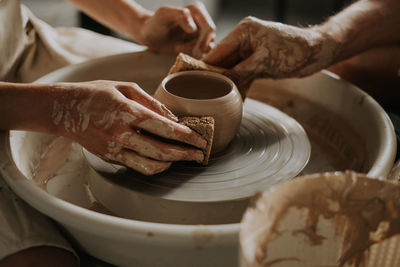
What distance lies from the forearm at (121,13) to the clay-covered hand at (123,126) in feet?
2.57

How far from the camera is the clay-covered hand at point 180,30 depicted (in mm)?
1626

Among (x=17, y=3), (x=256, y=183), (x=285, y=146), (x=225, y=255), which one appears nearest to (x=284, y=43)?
(x=285, y=146)

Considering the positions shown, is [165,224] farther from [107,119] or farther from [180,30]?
[180,30]

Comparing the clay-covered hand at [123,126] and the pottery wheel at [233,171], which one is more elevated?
the clay-covered hand at [123,126]

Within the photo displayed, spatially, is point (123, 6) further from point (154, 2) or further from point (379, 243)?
point (154, 2)

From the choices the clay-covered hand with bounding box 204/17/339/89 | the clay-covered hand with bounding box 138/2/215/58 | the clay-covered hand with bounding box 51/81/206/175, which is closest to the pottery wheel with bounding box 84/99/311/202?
the clay-covered hand with bounding box 51/81/206/175

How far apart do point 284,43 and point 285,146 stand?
0.33 meters

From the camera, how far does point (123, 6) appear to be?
184cm

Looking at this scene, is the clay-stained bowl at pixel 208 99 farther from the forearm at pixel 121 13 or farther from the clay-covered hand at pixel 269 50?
the forearm at pixel 121 13

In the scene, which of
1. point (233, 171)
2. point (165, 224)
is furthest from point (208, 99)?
point (165, 224)

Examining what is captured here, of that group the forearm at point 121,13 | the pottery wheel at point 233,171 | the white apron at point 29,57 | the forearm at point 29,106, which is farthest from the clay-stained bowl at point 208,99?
the forearm at point 121,13

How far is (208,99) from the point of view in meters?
1.23

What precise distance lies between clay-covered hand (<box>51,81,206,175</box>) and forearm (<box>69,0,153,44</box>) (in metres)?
0.78

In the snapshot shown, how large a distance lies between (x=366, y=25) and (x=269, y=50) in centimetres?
45
